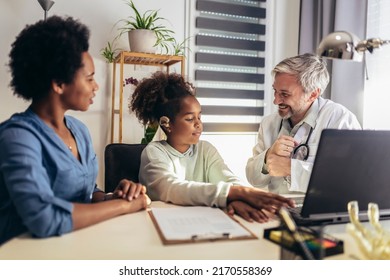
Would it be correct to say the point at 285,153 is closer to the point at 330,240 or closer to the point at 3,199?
the point at 330,240

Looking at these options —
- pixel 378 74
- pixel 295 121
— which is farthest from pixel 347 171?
pixel 378 74

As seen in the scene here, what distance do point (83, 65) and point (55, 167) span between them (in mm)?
285

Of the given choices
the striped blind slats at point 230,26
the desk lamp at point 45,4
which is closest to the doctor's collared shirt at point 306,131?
the striped blind slats at point 230,26

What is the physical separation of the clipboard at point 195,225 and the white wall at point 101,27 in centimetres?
159

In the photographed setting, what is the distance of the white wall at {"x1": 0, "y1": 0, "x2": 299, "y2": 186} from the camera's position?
2293 millimetres

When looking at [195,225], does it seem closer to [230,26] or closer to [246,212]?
[246,212]

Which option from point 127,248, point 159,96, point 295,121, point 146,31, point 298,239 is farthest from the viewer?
point 146,31

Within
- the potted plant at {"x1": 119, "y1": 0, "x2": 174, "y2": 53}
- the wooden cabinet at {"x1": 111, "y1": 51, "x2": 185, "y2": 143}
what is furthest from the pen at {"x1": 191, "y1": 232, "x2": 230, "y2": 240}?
the potted plant at {"x1": 119, "y1": 0, "x2": 174, "y2": 53}

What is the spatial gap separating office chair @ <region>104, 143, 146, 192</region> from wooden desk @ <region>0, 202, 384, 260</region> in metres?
0.71

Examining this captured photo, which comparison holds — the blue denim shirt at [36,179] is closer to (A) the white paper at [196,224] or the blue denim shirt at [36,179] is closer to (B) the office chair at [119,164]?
(A) the white paper at [196,224]

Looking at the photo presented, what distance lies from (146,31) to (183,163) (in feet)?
4.02

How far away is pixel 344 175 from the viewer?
868 mm

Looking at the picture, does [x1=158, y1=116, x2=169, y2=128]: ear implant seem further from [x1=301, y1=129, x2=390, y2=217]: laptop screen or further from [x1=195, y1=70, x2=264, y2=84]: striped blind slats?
[x1=195, y1=70, x2=264, y2=84]: striped blind slats

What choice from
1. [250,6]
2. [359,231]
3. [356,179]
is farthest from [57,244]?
[250,6]
